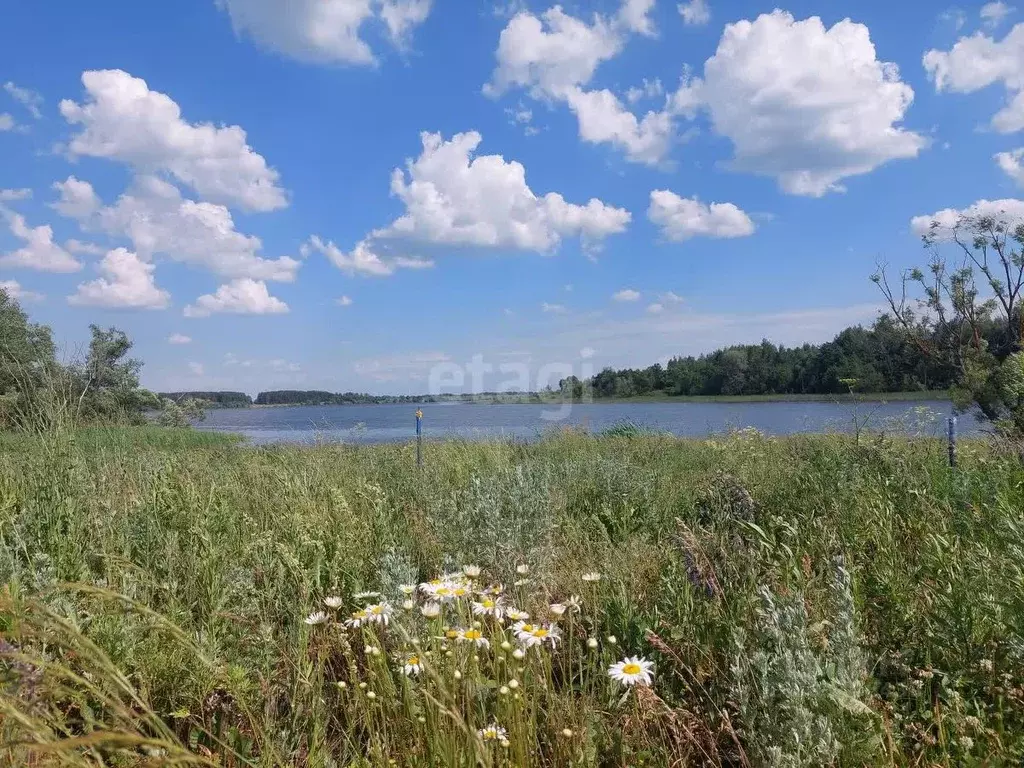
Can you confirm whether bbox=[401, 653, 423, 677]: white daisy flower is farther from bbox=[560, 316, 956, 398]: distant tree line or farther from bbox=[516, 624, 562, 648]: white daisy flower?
bbox=[560, 316, 956, 398]: distant tree line

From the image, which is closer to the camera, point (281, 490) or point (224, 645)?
point (224, 645)

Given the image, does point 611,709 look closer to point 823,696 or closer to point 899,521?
point 823,696

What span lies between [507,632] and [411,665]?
1.45 ft

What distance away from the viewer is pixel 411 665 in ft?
6.44

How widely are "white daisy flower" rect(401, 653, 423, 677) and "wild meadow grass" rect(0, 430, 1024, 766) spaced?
0.01m

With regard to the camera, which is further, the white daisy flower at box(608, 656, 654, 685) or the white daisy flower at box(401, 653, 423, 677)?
the white daisy flower at box(401, 653, 423, 677)

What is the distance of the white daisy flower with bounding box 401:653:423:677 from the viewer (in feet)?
6.27

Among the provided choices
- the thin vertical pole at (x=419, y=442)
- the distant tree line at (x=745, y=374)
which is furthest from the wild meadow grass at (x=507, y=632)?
the distant tree line at (x=745, y=374)

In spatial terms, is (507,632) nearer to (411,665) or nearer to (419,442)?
(411,665)

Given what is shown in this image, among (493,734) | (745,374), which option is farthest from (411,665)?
(745,374)

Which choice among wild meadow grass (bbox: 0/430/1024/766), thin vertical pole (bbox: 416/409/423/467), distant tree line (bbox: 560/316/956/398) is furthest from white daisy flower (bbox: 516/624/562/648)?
distant tree line (bbox: 560/316/956/398)

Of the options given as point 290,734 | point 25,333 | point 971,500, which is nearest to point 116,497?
point 290,734

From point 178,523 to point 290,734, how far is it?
100 inches

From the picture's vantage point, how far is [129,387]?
21.7 metres
